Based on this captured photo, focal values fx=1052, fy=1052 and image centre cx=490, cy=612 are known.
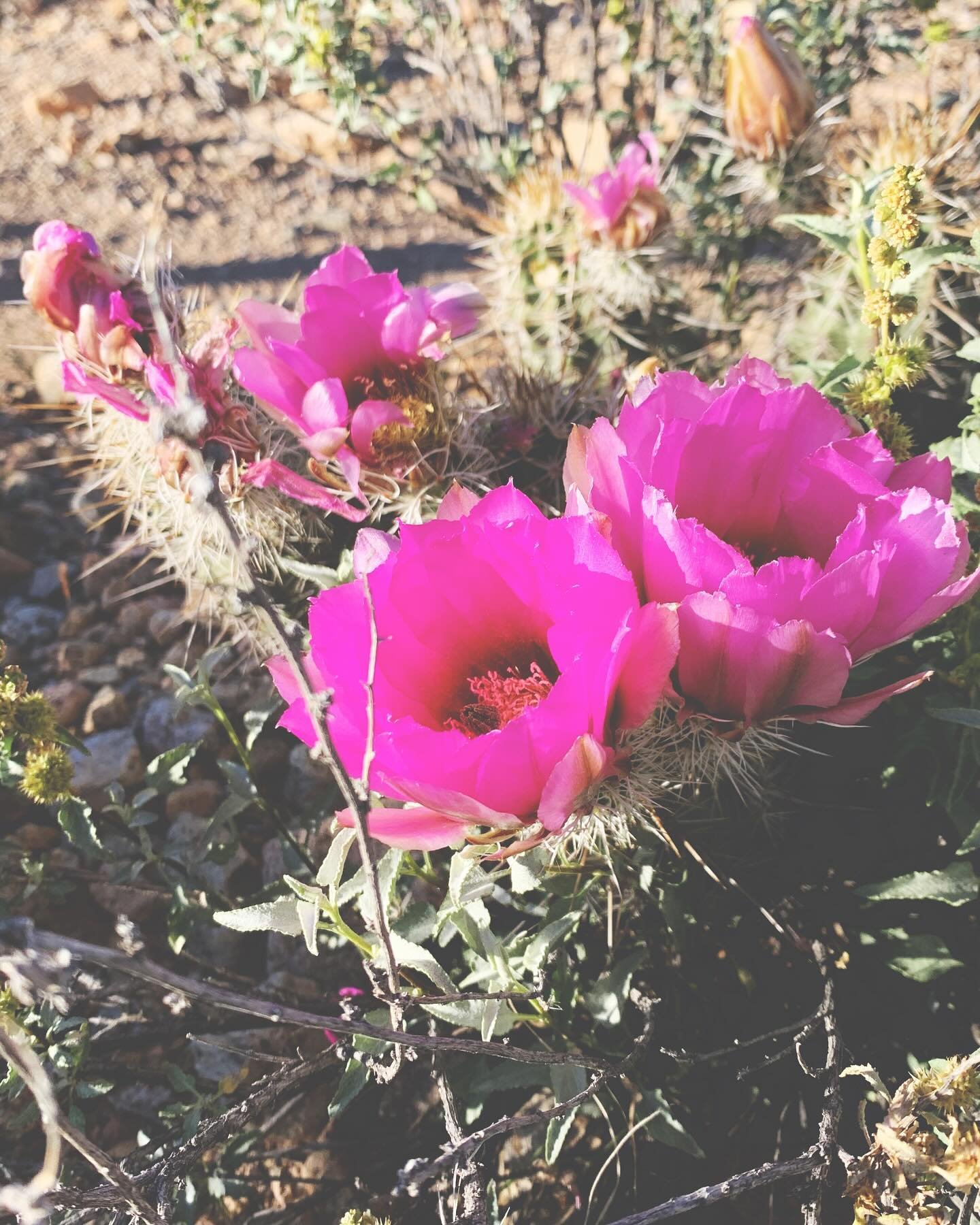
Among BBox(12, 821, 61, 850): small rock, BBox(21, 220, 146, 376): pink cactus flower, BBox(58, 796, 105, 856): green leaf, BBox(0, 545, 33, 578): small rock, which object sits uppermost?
BBox(21, 220, 146, 376): pink cactus flower

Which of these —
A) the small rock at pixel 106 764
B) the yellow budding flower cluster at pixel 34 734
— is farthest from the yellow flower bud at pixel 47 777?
the small rock at pixel 106 764

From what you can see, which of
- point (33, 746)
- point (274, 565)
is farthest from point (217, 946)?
point (274, 565)

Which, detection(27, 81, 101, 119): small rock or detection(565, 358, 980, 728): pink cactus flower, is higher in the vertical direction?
detection(27, 81, 101, 119): small rock

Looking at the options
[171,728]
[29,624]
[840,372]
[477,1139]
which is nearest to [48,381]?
[29,624]

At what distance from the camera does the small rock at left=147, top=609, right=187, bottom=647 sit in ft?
6.39

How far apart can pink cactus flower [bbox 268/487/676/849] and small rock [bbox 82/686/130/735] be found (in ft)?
3.50

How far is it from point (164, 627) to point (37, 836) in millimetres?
474

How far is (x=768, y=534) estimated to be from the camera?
89 centimetres

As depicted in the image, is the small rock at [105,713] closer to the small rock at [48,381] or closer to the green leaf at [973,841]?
the small rock at [48,381]

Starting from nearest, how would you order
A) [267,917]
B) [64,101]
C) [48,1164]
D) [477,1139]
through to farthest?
1. [48,1164]
2. [477,1139]
3. [267,917]
4. [64,101]

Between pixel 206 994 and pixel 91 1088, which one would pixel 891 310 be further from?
pixel 91 1088

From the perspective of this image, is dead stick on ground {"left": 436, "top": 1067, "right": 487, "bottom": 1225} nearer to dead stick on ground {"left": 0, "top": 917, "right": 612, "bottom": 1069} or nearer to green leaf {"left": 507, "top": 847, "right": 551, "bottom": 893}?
dead stick on ground {"left": 0, "top": 917, "right": 612, "bottom": 1069}

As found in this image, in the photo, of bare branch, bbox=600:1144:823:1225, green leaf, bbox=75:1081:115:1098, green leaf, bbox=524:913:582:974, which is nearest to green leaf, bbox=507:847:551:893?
green leaf, bbox=524:913:582:974

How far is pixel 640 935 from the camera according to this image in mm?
1215
